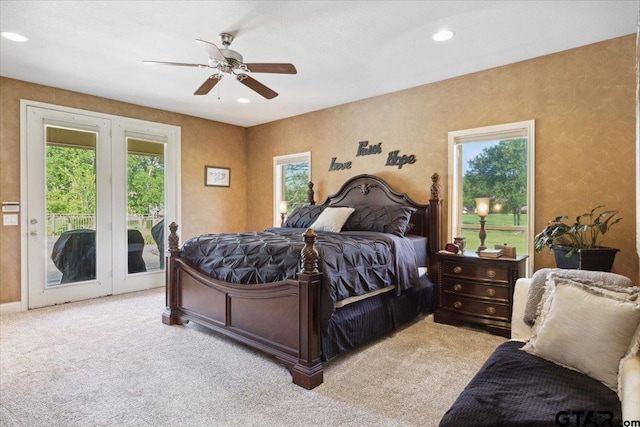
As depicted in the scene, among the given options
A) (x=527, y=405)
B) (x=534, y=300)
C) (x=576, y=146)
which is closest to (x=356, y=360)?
(x=534, y=300)

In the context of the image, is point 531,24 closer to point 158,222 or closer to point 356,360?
point 356,360

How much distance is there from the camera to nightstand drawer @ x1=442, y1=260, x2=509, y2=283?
3.24m

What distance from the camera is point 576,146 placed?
10.7ft

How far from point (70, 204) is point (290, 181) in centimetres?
308

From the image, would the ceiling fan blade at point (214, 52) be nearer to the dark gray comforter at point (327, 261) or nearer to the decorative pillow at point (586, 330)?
the dark gray comforter at point (327, 261)

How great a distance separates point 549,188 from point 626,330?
2290mm

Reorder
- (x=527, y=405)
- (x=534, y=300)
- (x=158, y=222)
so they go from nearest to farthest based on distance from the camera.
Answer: (x=527, y=405)
(x=534, y=300)
(x=158, y=222)

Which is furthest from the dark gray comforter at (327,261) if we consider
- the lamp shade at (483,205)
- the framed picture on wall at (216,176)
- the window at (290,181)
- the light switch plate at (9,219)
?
the framed picture on wall at (216,176)

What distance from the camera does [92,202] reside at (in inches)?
182

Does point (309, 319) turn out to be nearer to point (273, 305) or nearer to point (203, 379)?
point (273, 305)

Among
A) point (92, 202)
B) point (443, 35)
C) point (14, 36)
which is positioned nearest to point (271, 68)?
point (443, 35)

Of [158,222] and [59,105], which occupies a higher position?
[59,105]

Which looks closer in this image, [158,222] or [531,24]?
[531,24]

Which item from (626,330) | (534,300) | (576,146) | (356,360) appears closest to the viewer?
(626,330)
